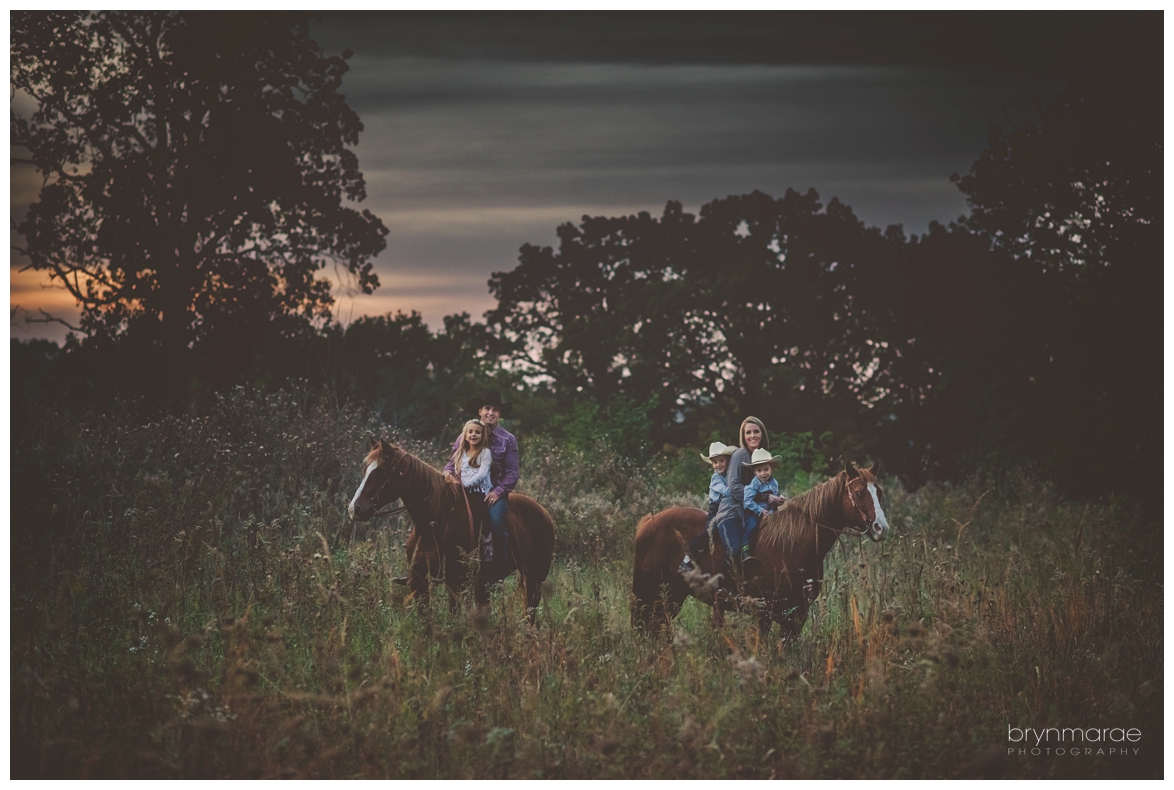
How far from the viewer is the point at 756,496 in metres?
5.58

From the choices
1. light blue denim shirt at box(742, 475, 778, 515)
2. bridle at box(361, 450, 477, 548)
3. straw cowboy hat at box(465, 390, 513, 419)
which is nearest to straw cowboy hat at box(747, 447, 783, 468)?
light blue denim shirt at box(742, 475, 778, 515)

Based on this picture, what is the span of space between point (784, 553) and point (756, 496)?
421mm

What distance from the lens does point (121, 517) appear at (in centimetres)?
725

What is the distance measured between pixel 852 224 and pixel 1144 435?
751cm

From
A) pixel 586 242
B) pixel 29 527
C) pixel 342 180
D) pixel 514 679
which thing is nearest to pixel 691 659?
pixel 514 679

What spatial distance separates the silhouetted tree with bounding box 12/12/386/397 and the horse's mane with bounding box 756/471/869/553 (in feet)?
20.8

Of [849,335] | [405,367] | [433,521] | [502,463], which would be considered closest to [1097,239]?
[849,335]

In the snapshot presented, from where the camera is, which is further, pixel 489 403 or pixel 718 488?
pixel 489 403

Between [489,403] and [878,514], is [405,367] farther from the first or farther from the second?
[878,514]

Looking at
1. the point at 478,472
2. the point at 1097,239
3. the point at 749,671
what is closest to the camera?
the point at 749,671

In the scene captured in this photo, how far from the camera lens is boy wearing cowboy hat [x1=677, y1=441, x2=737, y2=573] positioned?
221 inches

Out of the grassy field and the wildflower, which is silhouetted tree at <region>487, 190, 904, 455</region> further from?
the wildflower

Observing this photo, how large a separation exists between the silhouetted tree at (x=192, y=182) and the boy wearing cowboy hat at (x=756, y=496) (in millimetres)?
6048

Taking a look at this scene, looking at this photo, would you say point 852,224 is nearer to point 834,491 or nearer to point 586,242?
point 586,242
